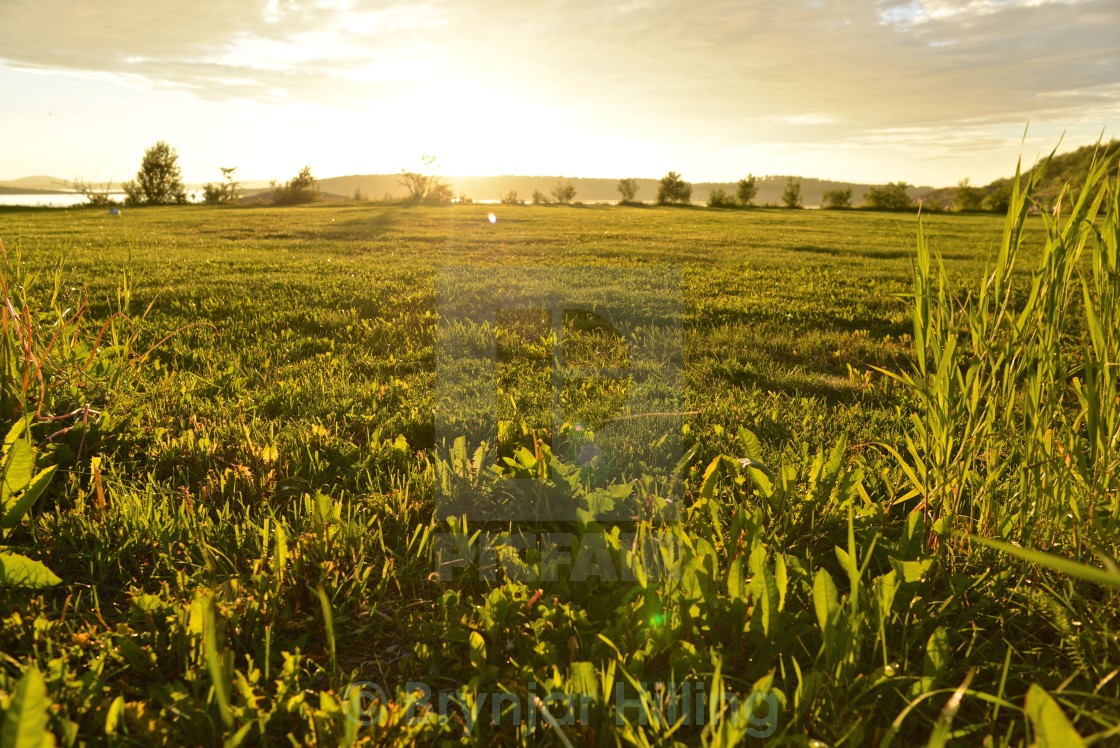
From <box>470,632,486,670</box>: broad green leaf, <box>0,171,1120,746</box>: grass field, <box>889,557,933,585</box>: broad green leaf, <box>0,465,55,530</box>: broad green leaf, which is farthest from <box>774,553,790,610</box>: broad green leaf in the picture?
<box>0,465,55,530</box>: broad green leaf

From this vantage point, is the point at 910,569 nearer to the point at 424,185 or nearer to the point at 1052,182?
the point at 1052,182

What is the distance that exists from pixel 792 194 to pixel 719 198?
5.00 metres

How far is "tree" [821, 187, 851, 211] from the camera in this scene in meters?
43.5

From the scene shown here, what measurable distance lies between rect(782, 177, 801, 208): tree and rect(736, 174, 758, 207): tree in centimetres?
268

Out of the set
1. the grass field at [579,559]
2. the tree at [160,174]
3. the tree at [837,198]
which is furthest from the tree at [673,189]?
the grass field at [579,559]

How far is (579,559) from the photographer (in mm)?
1946

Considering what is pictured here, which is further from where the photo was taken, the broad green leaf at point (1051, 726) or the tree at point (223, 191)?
the tree at point (223, 191)

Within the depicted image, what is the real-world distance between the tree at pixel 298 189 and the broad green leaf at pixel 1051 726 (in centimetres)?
4688

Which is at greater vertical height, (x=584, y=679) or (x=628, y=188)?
(x=628, y=188)

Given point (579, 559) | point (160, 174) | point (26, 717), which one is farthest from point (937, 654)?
point (160, 174)

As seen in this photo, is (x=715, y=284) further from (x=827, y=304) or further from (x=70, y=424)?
(x=70, y=424)

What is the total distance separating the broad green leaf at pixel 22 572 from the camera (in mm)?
1723

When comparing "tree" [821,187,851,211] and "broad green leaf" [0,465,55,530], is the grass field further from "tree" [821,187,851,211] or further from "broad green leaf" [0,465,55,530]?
"tree" [821,187,851,211]

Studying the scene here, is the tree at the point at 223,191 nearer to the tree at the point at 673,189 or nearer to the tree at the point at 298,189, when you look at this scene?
the tree at the point at 298,189
